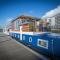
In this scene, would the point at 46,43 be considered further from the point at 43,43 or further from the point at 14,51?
the point at 14,51

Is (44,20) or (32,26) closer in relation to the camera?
(44,20)

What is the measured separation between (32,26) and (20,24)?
28cm

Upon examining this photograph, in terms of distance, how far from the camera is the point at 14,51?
187cm

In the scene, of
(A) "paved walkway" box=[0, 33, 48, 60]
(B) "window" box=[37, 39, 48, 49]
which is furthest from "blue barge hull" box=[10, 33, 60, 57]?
(A) "paved walkway" box=[0, 33, 48, 60]

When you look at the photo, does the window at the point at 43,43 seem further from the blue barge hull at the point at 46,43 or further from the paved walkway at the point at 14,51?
the paved walkway at the point at 14,51

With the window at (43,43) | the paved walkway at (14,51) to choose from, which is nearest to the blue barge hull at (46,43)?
the window at (43,43)

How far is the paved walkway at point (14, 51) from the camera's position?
5.71ft

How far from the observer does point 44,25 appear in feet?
5.29

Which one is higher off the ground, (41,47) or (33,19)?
(33,19)

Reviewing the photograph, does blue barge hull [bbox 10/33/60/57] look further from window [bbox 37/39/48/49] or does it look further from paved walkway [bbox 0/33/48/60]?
paved walkway [bbox 0/33/48/60]

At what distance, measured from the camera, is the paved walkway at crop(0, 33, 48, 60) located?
1740 millimetres

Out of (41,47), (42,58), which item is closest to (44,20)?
(41,47)

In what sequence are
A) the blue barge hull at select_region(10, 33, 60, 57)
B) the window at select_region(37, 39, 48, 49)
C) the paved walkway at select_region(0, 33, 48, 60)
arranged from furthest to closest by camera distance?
the paved walkway at select_region(0, 33, 48, 60) → the window at select_region(37, 39, 48, 49) → the blue barge hull at select_region(10, 33, 60, 57)

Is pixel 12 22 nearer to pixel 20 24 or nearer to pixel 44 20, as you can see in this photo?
pixel 20 24
